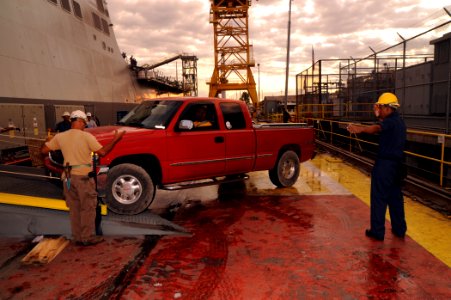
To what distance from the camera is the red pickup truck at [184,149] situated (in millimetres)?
5812

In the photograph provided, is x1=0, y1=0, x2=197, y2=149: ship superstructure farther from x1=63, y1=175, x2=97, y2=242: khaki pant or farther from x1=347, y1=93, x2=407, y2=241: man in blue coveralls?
x1=347, y1=93, x2=407, y2=241: man in blue coveralls

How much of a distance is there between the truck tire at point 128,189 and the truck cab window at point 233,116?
223cm

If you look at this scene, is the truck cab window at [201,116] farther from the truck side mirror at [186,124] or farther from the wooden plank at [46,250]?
the wooden plank at [46,250]

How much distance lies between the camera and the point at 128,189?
583 cm

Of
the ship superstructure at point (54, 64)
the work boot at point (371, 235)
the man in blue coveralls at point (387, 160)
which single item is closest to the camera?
the man in blue coveralls at point (387, 160)

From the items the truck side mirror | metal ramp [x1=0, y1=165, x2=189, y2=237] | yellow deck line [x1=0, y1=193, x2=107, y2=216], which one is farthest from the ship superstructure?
the truck side mirror

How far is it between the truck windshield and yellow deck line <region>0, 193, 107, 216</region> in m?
1.88

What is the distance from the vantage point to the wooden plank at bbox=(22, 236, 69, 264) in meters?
4.23

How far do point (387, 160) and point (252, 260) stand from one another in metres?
2.37

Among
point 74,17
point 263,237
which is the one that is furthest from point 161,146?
point 74,17

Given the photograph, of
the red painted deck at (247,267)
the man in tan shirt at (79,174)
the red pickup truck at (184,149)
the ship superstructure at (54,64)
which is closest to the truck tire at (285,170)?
the red pickup truck at (184,149)

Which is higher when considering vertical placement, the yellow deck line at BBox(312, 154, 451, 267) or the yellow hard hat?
the yellow hard hat

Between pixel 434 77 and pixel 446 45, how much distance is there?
144cm

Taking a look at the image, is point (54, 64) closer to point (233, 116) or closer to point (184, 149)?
point (233, 116)
